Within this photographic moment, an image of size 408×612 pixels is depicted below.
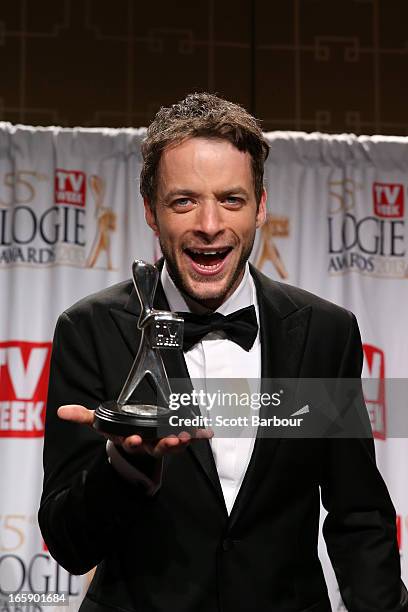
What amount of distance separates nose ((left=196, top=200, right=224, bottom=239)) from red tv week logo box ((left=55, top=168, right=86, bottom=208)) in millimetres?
1486

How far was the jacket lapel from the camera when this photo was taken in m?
1.15

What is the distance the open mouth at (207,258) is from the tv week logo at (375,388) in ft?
4.88

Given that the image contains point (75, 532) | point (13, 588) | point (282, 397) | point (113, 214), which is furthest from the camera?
point (113, 214)

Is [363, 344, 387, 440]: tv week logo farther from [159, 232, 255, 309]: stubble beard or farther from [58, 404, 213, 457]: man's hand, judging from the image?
[58, 404, 213, 457]: man's hand

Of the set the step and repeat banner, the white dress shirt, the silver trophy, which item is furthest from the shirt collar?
the step and repeat banner

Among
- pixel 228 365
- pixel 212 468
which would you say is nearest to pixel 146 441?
pixel 212 468

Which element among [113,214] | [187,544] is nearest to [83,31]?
[113,214]

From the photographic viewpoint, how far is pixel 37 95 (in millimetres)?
2695

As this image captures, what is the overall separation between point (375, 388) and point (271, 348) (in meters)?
1.44

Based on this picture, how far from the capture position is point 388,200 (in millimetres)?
2689

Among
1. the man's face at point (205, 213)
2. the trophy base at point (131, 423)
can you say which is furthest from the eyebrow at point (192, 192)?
the trophy base at point (131, 423)

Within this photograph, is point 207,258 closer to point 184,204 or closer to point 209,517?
point 184,204

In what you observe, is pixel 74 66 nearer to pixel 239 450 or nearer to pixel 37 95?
pixel 37 95

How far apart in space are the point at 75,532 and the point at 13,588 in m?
1.50
